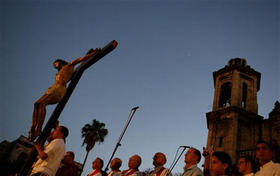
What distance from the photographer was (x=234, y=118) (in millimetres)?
21312

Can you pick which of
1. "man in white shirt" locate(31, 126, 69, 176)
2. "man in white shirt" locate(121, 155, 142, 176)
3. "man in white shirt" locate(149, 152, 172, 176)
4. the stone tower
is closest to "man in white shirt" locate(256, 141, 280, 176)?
"man in white shirt" locate(149, 152, 172, 176)

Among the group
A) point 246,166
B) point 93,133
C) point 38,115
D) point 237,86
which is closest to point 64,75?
point 38,115

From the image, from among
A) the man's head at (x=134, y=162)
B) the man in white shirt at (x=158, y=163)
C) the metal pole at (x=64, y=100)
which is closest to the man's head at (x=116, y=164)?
the man's head at (x=134, y=162)

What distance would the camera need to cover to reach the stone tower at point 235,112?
2077 cm

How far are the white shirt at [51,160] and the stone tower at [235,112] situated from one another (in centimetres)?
1745

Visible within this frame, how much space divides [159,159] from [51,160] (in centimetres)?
325

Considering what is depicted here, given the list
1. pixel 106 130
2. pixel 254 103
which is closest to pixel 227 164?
pixel 254 103

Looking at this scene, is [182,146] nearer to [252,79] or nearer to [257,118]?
[257,118]

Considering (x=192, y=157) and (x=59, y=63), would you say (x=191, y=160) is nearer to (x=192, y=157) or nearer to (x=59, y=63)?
(x=192, y=157)

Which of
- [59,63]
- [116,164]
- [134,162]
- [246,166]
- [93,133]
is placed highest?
[93,133]

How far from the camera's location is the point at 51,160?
434 cm

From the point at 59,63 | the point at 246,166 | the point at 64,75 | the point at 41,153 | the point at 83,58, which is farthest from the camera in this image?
the point at 246,166

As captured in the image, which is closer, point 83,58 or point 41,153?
point 41,153

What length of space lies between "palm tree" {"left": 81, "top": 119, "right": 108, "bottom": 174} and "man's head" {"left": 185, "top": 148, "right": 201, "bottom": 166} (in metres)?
30.1
